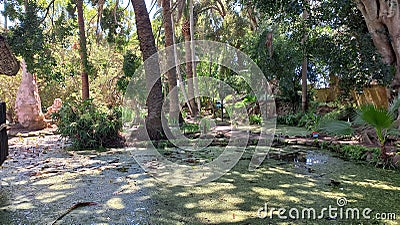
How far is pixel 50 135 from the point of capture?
28.3 feet

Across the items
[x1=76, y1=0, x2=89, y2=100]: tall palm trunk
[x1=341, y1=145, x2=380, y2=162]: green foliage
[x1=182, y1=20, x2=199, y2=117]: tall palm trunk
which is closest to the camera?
[x1=341, y1=145, x2=380, y2=162]: green foliage

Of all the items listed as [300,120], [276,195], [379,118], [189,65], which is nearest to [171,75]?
[189,65]

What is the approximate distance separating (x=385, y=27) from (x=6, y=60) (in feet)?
19.2

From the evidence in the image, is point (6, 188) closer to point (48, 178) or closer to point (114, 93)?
point (48, 178)

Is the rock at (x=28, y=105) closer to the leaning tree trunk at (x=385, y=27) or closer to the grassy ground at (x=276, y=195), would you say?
the grassy ground at (x=276, y=195)

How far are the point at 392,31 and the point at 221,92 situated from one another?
8.36 metres

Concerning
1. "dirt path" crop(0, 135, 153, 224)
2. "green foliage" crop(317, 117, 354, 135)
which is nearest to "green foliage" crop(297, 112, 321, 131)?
"green foliage" crop(317, 117, 354, 135)

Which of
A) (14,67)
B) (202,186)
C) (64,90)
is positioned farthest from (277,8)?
(64,90)

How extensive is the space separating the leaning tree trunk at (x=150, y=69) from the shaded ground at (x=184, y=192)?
A: 2228 mm

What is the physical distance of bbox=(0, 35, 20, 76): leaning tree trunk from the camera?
10.2 feet

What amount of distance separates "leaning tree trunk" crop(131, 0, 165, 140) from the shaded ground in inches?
87.7

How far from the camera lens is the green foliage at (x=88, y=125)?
625 cm

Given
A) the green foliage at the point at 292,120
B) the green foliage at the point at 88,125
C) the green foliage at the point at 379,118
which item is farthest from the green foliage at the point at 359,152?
the green foliage at the point at 292,120

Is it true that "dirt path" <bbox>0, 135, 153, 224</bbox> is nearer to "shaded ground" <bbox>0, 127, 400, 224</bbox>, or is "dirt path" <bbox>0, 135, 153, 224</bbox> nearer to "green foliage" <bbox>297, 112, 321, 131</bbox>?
"shaded ground" <bbox>0, 127, 400, 224</bbox>
